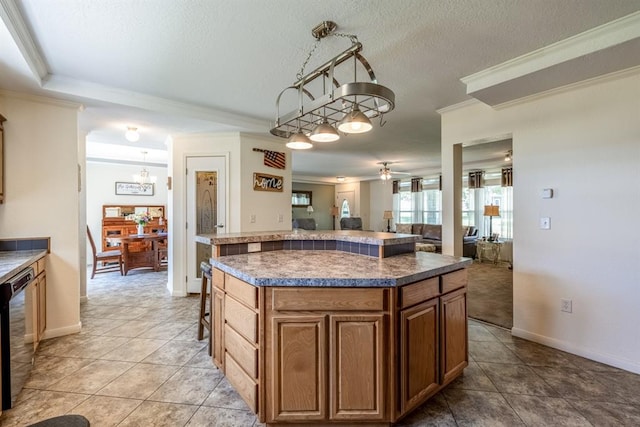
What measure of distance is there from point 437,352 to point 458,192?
2076mm

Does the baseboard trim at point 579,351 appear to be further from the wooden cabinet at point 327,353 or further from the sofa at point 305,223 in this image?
the sofa at point 305,223

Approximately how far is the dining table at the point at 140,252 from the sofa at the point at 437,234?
5992 millimetres

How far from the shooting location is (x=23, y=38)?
6.66ft

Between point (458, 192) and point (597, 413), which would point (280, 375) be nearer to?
point (597, 413)

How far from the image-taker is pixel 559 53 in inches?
86.7

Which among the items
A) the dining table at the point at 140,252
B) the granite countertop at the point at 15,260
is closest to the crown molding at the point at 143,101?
the granite countertop at the point at 15,260

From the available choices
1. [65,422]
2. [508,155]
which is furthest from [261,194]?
[508,155]

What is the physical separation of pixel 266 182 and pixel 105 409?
3222 millimetres

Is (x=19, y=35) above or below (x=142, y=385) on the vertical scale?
above

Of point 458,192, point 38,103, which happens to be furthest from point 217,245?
point 458,192

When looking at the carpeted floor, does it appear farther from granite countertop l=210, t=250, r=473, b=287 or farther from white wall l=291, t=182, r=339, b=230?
white wall l=291, t=182, r=339, b=230

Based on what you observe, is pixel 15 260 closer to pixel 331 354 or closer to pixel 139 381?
pixel 139 381

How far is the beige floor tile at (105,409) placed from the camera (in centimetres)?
178

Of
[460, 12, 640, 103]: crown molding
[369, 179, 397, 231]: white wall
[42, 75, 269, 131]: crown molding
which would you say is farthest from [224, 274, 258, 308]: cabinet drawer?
[369, 179, 397, 231]: white wall
